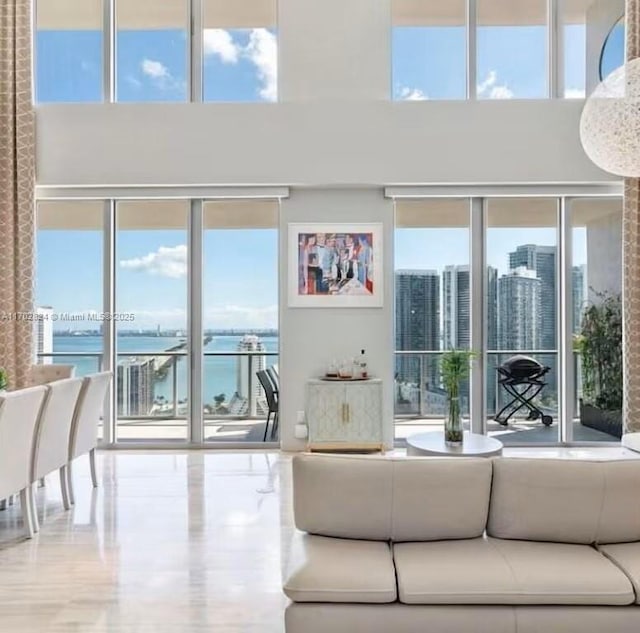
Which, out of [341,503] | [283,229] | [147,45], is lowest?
[341,503]

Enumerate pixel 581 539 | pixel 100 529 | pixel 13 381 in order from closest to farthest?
1. pixel 581 539
2. pixel 100 529
3. pixel 13 381

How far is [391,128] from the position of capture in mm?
5684

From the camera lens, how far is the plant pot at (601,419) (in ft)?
19.1

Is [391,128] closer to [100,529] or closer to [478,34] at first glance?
[478,34]

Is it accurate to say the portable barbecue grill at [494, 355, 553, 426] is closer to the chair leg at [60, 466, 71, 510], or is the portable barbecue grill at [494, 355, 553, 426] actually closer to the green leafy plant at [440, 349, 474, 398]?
the green leafy plant at [440, 349, 474, 398]

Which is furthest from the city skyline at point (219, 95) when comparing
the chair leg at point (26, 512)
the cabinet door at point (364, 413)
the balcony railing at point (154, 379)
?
→ the chair leg at point (26, 512)

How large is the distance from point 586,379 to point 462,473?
4147 millimetres

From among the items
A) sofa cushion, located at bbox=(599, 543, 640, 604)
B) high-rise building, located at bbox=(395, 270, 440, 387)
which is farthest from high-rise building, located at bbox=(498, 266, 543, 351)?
sofa cushion, located at bbox=(599, 543, 640, 604)

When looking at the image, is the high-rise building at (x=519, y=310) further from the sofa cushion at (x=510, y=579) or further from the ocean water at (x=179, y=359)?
the sofa cushion at (x=510, y=579)

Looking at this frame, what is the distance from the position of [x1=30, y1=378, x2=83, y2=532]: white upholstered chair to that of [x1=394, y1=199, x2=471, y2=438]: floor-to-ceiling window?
3.34 meters

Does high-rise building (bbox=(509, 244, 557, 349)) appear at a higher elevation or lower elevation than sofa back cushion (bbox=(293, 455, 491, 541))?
higher

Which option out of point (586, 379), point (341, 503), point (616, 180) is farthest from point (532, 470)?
point (616, 180)

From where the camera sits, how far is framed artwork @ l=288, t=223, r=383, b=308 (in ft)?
19.1

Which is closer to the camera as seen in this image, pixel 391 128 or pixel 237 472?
pixel 237 472
